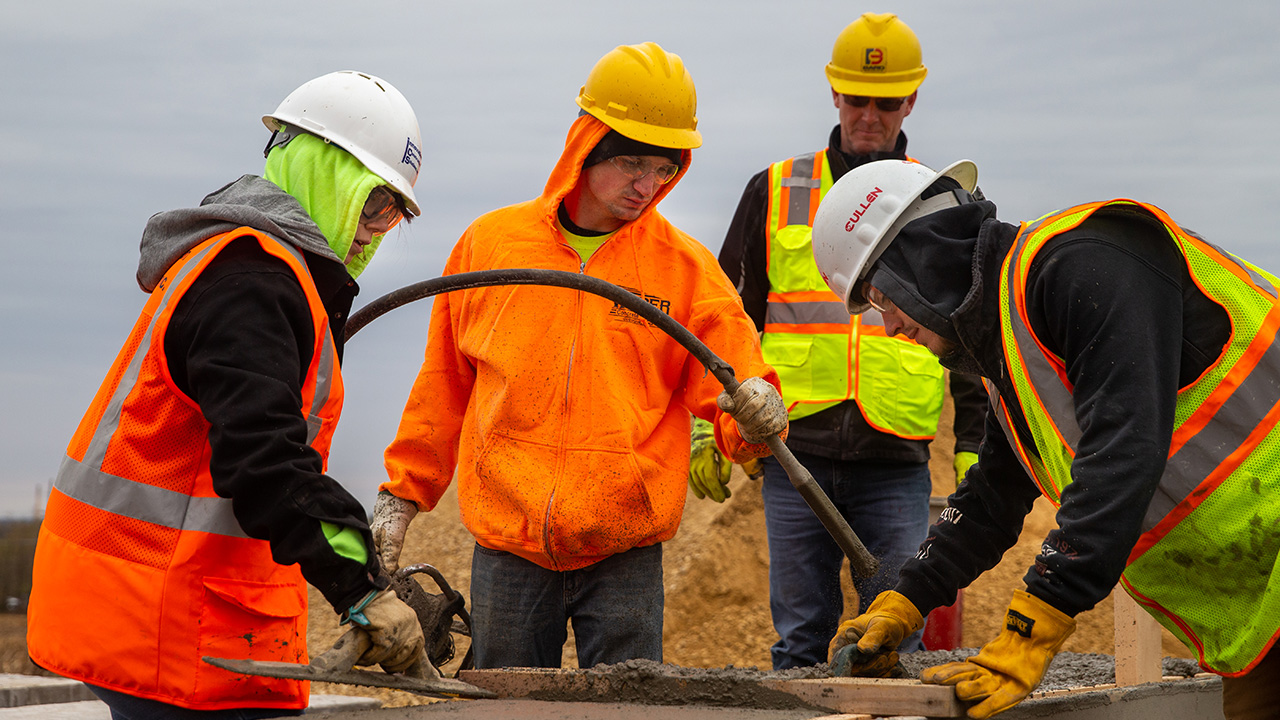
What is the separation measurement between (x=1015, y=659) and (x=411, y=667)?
1.29 metres

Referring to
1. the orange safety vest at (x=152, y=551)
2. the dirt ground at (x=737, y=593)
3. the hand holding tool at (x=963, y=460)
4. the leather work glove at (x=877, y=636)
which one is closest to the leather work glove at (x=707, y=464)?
the hand holding tool at (x=963, y=460)

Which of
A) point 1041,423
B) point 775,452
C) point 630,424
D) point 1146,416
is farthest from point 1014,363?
point 630,424

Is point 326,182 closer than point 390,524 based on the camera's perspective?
Yes

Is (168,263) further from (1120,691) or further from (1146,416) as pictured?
(1120,691)

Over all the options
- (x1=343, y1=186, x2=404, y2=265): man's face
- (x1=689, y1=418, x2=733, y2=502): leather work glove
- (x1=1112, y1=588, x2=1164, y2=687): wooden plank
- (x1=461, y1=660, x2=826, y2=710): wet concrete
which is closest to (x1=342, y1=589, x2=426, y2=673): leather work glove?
(x1=461, y1=660, x2=826, y2=710): wet concrete

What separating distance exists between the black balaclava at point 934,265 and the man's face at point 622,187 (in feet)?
3.13

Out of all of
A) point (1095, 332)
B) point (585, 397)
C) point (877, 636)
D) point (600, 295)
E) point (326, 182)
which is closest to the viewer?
point (1095, 332)

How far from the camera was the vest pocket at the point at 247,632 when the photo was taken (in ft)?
7.03

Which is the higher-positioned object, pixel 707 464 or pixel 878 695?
pixel 707 464

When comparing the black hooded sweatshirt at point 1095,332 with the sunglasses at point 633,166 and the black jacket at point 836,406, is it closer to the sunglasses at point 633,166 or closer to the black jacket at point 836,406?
the sunglasses at point 633,166

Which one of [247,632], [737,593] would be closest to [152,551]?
[247,632]

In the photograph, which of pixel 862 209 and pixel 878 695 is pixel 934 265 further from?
pixel 878 695

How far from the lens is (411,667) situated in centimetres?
244

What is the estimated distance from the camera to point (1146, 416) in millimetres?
2082
